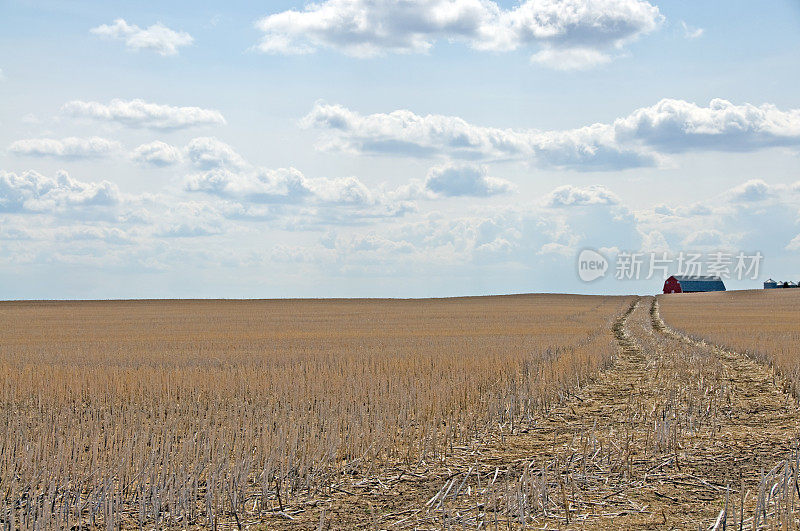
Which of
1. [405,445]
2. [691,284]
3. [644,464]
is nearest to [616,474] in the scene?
[644,464]

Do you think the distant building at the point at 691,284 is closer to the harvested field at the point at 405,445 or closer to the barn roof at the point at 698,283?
the barn roof at the point at 698,283

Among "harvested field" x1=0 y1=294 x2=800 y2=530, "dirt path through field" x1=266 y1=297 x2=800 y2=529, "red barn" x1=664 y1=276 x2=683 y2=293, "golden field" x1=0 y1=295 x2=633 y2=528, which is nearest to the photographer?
"dirt path through field" x1=266 y1=297 x2=800 y2=529

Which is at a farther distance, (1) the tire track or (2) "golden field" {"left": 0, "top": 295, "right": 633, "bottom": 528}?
(2) "golden field" {"left": 0, "top": 295, "right": 633, "bottom": 528}

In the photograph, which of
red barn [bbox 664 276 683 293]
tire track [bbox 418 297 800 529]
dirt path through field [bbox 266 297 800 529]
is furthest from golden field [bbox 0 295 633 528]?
red barn [bbox 664 276 683 293]

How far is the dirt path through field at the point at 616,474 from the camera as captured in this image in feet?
21.1

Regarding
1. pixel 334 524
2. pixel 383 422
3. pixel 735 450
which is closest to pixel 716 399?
pixel 735 450

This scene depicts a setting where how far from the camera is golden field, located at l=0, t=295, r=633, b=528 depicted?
698cm

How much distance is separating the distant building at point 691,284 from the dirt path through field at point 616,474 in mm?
104615

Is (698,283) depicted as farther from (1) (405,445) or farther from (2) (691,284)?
(1) (405,445)

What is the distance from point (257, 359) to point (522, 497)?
41.0ft

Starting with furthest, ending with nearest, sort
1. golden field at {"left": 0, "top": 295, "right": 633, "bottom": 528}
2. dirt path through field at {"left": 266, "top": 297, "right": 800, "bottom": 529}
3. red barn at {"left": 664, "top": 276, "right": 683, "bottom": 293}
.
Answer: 1. red barn at {"left": 664, "top": 276, "right": 683, "bottom": 293}
2. golden field at {"left": 0, "top": 295, "right": 633, "bottom": 528}
3. dirt path through field at {"left": 266, "top": 297, "right": 800, "bottom": 529}

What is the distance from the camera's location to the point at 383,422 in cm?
970

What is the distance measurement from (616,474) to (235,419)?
474 centimetres

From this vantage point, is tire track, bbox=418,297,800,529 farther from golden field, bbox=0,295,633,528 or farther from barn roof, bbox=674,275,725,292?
barn roof, bbox=674,275,725,292
